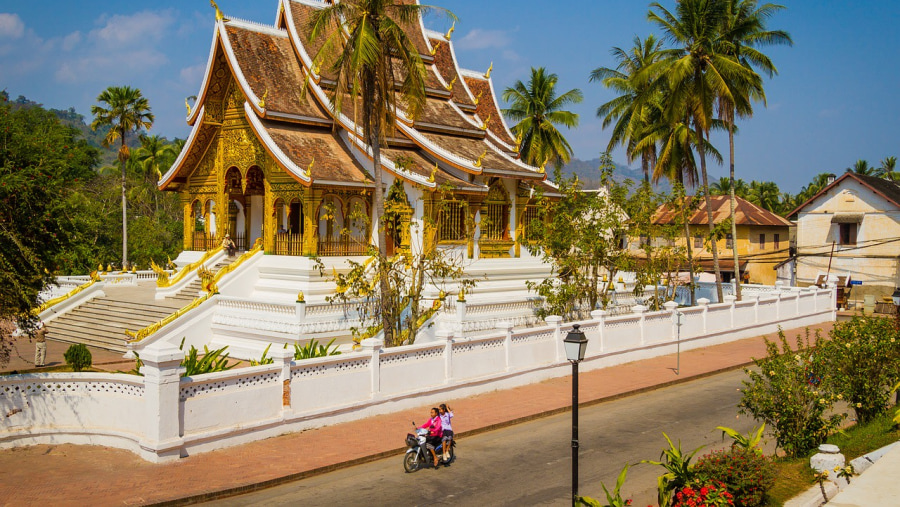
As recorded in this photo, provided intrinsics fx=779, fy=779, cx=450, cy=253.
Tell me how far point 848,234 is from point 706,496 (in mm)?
38819

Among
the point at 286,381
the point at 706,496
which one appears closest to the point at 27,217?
the point at 286,381

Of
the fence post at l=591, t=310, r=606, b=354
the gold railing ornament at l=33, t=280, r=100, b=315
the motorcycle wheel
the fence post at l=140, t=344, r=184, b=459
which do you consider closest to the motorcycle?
the motorcycle wheel

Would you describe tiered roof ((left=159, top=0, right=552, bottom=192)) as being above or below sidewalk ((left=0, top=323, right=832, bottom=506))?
above

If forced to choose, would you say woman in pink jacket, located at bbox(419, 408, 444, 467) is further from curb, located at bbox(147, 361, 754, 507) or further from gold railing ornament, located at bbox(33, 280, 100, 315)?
Result: gold railing ornament, located at bbox(33, 280, 100, 315)

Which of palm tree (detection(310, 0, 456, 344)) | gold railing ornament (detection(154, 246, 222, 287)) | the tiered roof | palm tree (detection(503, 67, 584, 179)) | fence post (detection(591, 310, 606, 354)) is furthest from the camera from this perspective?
palm tree (detection(503, 67, 584, 179))

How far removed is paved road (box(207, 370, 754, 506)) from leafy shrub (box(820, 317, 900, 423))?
219 centimetres

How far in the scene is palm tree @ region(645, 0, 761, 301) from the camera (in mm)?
26516

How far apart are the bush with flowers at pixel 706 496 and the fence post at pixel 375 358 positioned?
22.0 ft

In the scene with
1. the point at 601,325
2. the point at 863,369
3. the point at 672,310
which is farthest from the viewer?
the point at 672,310

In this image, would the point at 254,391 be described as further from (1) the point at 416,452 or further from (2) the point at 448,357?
(2) the point at 448,357

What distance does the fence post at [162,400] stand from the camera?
35.9 ft

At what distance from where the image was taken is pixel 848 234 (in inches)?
1654

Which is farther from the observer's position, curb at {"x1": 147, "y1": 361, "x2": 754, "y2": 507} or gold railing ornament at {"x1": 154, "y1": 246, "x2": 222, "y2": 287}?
gold railing ornament at {"x1": 154, "y1": 246, "x2": 222, "y2": 287}

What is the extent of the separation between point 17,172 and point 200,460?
16.8 ft
